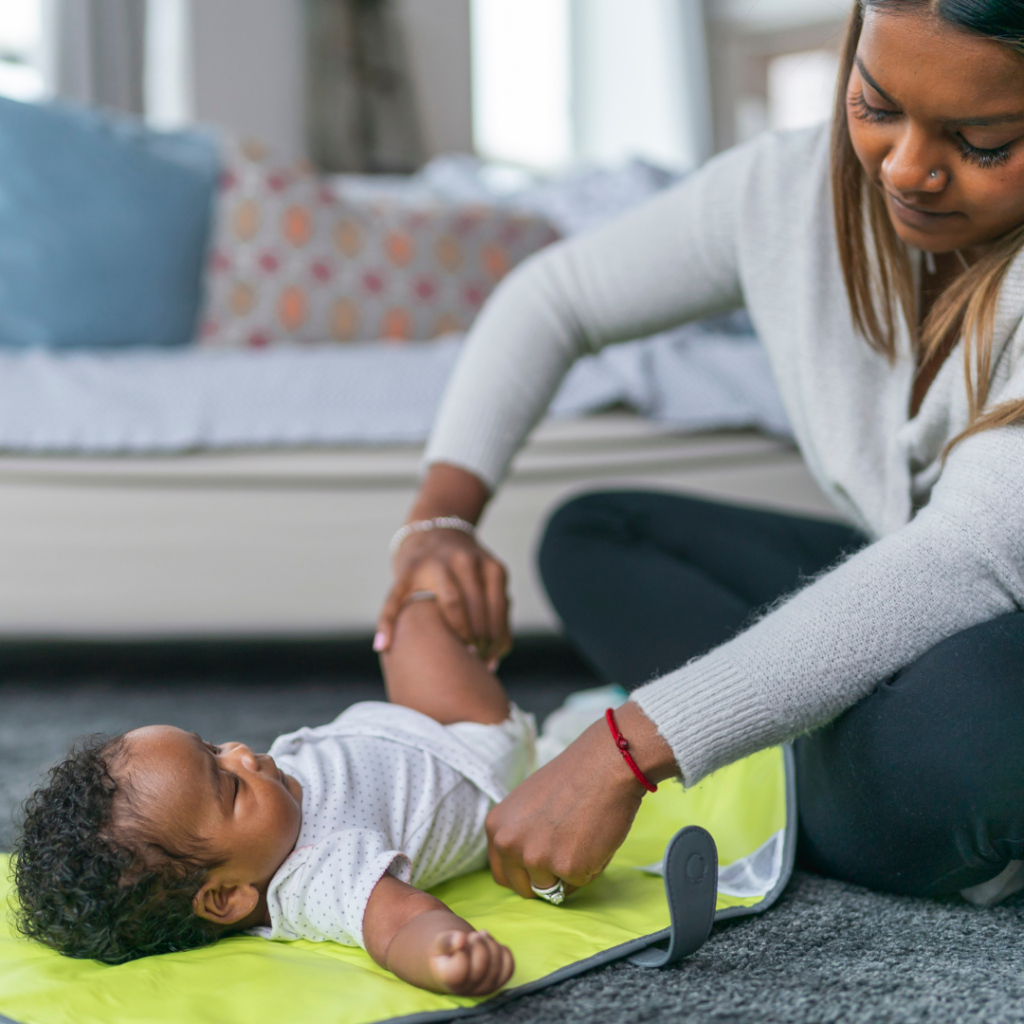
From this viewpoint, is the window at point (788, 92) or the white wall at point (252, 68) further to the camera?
the window at point (788, 92)

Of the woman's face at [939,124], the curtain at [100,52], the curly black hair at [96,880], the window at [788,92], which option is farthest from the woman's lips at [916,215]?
the window at [788,92]

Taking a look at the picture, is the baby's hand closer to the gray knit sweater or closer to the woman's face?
the gray knit sweater

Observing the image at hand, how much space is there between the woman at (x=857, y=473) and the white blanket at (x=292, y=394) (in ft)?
1.55

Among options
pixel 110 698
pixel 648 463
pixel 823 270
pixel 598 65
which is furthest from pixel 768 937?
pixel 598 65

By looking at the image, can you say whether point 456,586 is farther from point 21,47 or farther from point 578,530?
point 21,47

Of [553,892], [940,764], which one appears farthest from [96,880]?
[940,764]

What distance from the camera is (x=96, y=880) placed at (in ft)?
2.07

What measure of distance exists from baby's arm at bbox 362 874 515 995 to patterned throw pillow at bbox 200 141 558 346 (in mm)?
1308

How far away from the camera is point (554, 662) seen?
5.66 feet

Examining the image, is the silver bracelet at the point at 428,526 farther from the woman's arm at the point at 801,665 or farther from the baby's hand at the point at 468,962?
the baby's hand at the point at 468,962

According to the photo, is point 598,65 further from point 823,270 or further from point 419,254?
point 823,270

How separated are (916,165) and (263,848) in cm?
60

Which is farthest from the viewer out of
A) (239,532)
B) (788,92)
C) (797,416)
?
(788,92)

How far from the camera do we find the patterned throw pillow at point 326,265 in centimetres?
179
